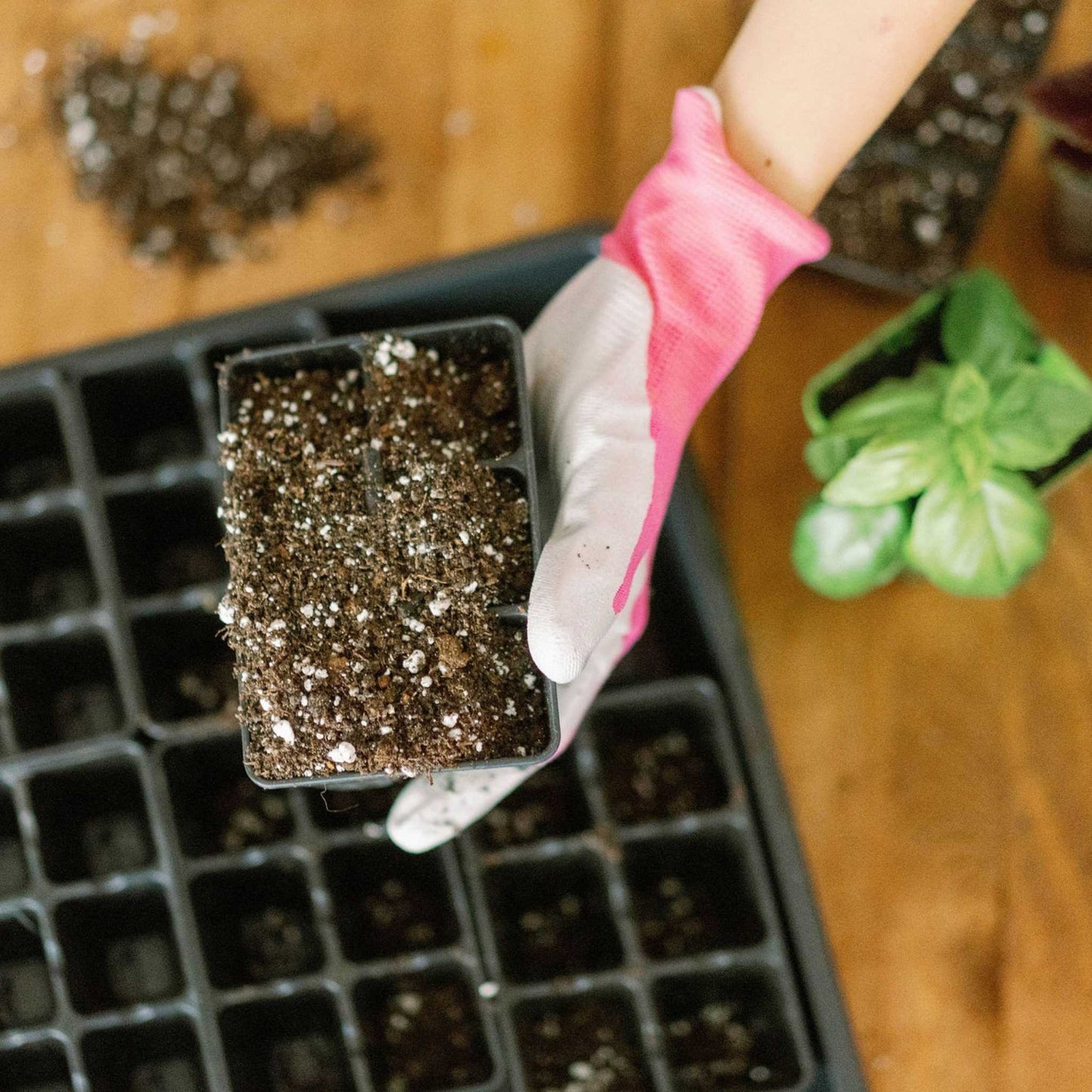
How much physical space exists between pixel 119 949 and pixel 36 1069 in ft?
0.41

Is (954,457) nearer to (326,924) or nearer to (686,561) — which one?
(686,561)

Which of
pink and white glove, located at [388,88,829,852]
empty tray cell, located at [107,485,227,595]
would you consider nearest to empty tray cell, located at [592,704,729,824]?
pink and white glove, located at [388,88,829,852]

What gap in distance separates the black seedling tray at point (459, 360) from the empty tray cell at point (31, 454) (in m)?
0.39

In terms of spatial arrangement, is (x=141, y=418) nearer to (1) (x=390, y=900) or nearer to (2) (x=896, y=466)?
(1) (x=390, y=900)

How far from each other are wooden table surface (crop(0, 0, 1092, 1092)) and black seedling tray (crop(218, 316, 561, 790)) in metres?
0.39

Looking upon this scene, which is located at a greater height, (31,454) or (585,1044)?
(31,454)

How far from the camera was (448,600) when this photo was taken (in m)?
0.62

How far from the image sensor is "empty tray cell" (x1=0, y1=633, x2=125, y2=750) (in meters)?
0.91

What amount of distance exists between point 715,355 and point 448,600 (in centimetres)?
33

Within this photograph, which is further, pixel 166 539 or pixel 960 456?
pixel 166 539

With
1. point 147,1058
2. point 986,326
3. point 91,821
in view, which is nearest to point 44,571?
point 91,821

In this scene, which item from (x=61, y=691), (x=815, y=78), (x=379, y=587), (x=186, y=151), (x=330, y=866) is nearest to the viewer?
(x=379, y=587)

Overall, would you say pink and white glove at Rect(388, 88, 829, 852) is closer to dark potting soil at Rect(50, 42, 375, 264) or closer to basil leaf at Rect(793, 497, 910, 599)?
basil leaf at Rect(793, 497, 910, 599)

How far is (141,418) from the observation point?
0.99 m
